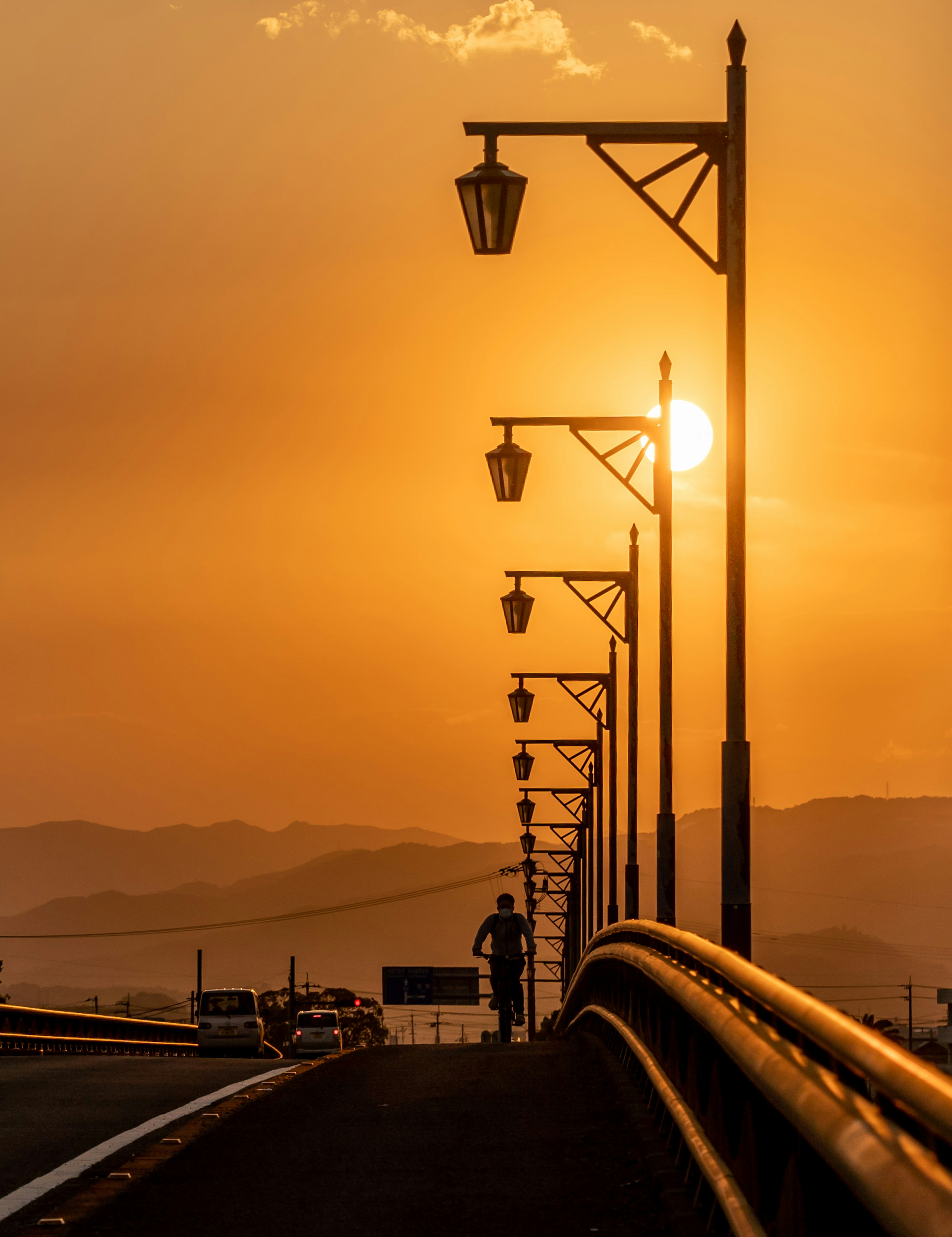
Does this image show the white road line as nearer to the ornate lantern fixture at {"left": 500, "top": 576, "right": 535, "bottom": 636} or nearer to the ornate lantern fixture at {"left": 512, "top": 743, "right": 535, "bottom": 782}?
the ornate lantern fixture at {"left": 500, "top": 576, "right": 535, "bottom": 636}

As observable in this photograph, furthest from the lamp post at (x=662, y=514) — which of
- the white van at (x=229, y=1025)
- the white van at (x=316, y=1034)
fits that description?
the white van at (x=316, y=1034)

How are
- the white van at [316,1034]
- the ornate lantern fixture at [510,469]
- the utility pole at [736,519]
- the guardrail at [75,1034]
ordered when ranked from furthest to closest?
the white van at [316,1034] → the guardrail at [75,1034] → the ornate lantern fixture at [510,469] → the utility pole at [736,519]

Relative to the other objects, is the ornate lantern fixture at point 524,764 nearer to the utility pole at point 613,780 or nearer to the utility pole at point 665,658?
the utility pole at point 613,780

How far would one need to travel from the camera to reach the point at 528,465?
18062 mm

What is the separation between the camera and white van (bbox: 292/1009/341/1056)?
70.0 meters

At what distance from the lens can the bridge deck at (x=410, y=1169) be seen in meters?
7.40

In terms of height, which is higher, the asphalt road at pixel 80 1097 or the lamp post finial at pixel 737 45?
the lamp post finial at pixel 737 45

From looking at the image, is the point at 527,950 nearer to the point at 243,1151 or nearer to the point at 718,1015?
the point at 243,1151

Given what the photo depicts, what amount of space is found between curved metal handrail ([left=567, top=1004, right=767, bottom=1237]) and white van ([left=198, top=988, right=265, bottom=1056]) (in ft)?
130

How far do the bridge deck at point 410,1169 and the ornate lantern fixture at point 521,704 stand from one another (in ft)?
65.0

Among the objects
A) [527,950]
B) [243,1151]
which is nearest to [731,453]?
[243,1151]

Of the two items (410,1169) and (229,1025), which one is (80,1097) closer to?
(410,1169)

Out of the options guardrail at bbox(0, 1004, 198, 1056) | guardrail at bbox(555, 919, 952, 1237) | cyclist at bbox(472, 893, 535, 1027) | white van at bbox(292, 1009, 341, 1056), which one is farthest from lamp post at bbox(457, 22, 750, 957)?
white van at bbox(292, 1009, 341, 1056)

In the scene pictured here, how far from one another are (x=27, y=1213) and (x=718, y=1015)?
3214 mm
